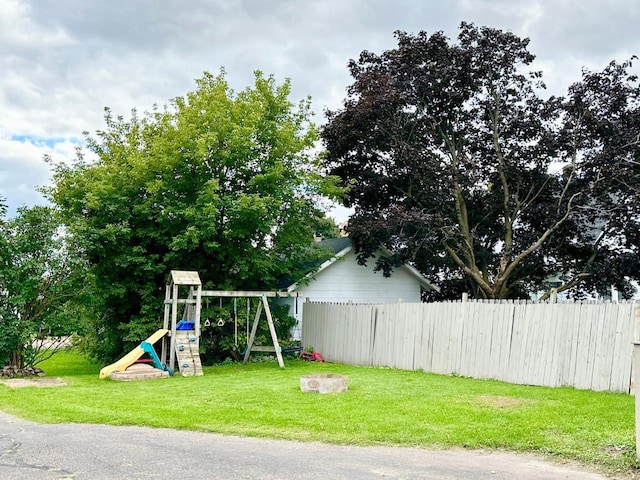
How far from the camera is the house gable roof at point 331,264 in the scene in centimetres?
1870

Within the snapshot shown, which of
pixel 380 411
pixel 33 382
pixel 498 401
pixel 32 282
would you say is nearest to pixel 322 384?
pixel 380 411

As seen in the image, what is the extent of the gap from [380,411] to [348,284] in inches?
498

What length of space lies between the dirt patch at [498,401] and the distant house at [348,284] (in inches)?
378

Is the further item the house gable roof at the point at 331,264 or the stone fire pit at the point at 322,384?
the house gable roof at the point at 331,264

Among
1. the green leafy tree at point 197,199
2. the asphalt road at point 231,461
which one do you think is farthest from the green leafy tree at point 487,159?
the asphalt road at point 231,461

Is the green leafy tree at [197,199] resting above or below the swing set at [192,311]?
above

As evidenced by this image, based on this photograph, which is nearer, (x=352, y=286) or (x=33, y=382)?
(x=33, y=382)

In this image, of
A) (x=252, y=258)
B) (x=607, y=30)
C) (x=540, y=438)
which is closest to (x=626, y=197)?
(x=607, y=30)

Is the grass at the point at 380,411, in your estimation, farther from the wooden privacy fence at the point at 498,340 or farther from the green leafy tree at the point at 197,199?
the green leafy tree at the point at 197,199

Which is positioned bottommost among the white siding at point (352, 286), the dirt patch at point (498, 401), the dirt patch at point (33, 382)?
the dirt patch at point (33, 382)

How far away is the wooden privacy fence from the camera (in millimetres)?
10344

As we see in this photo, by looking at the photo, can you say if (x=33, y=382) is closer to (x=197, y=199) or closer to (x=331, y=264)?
Result: (x=197, y=199)

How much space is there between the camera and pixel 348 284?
2086 cm

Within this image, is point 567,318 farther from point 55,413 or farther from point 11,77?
point 11,77
